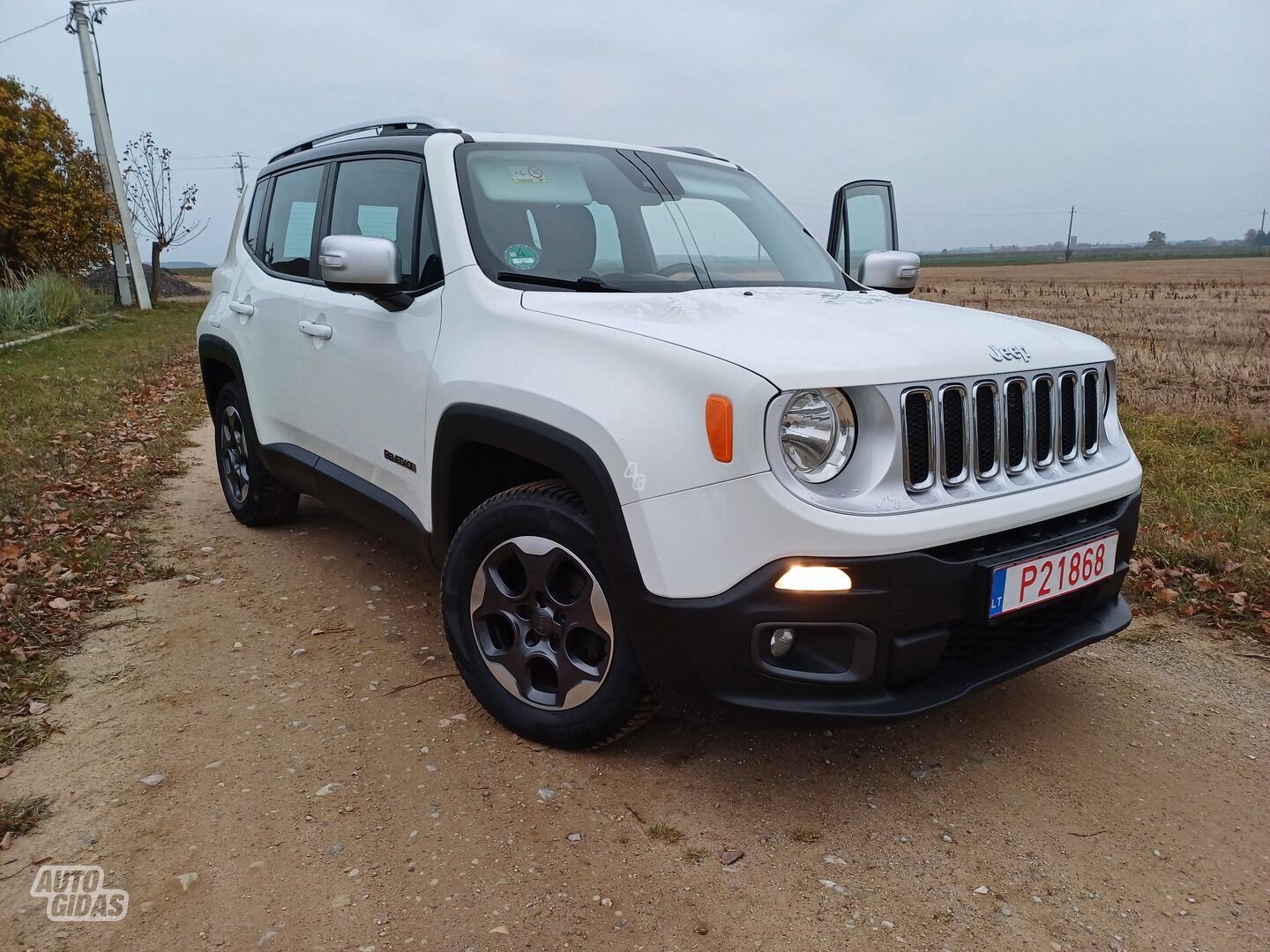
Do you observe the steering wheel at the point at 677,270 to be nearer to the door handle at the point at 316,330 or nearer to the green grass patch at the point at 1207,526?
the door handle at the point at 316,330

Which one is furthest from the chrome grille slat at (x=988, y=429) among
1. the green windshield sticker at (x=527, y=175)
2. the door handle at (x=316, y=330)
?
the door handle at (x=316, y=330)

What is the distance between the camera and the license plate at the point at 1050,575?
2330 mm

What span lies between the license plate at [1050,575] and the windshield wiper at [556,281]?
1459mm

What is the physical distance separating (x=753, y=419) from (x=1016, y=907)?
131cm

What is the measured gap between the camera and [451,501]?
3039 mm

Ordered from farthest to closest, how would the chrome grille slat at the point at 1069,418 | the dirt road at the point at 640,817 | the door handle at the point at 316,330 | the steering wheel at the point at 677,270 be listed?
1. the door handle at the point at 316,330
2. the steering wheel at the point at 677,270
3. the chrome grille slat at the point at 1069,418
4. the dirt road at the point at 640,817

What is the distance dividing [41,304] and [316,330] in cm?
1640

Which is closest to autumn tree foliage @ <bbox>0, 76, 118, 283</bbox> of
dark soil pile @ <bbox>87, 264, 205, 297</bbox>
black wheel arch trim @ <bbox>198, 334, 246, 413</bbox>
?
dark soil pile @ <bbox>87, 264, 205, 297</bbox>

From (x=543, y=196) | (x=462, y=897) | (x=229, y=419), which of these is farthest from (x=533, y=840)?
(x=229, y=419)

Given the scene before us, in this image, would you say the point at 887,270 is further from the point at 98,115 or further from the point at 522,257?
the point at 98,115

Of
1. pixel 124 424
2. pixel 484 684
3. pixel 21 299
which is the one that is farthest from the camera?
pixel 21 299

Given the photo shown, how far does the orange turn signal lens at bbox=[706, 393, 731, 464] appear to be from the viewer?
215 cm

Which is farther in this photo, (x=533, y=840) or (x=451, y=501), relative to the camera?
(x=451, y=501)

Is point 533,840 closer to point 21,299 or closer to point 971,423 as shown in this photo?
point 971,423
